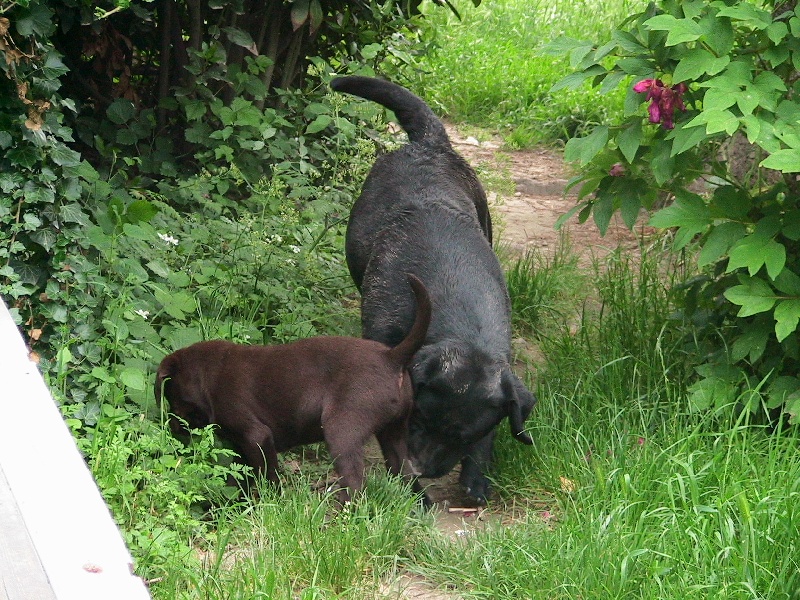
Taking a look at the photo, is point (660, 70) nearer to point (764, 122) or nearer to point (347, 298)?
point (764, 122)

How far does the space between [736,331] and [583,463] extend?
1107 mm

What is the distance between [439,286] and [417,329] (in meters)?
0.56

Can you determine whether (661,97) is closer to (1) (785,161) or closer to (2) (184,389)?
(1) (785,161)

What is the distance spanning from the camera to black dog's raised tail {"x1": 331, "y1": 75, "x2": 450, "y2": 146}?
19.8 feet

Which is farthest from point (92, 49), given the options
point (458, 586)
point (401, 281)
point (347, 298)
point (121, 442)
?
point (458, 586)

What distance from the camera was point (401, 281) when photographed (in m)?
5.16

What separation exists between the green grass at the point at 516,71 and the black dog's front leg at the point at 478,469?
5113 mm

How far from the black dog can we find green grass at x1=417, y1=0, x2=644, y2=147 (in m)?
3.73

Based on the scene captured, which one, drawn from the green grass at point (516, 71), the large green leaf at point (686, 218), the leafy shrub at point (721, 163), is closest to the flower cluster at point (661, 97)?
the leafy shrub at point (721, 163)

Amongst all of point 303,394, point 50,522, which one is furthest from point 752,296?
point 50,522

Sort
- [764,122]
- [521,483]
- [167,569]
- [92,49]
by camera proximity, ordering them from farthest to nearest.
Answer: [92,49] → [521,483] → [764,122] → [167,569]

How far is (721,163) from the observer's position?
509 cm

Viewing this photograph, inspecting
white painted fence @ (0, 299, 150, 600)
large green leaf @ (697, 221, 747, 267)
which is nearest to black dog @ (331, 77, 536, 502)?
large green leaf @ (697, 221, 747, 267)

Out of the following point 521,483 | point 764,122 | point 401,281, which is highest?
point 764,122
